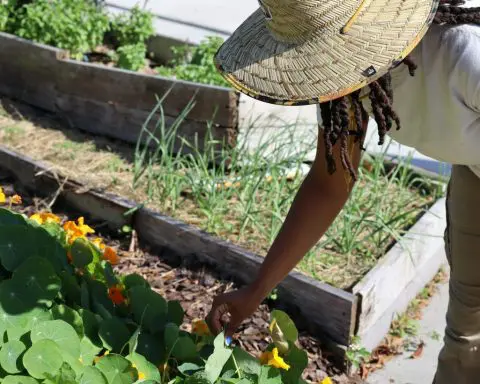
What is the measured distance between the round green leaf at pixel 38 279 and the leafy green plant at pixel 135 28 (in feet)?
10.7

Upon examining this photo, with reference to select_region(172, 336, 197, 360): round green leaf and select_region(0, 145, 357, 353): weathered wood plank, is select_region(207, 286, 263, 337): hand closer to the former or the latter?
select_region(172, 336, 197, 360): round green leaf

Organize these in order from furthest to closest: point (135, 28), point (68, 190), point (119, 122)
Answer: point (135, 28) < point (119, 122) < point (68, 190)

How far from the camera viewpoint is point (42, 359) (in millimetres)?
1946

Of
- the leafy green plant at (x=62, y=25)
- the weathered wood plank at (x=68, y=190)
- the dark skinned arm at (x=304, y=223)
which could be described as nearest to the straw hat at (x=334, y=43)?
the dark skinned arm at (x=304, y=223)

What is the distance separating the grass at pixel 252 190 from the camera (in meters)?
3.39

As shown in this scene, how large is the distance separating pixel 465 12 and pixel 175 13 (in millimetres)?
5136

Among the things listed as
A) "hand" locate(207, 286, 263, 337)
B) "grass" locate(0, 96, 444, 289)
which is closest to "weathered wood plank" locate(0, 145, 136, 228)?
"grass" locate(0, 96, 444, 289)

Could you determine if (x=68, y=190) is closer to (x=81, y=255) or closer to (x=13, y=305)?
(x=81, y=255)

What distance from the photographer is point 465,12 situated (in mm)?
1767

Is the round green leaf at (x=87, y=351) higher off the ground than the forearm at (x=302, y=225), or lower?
lower

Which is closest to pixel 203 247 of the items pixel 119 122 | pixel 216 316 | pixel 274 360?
pixel 216 316

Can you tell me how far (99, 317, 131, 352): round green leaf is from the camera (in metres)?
2.17

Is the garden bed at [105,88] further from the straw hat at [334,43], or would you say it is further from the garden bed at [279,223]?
the straw hat at [334,43]

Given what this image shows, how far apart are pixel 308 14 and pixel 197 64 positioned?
3.29 meters
